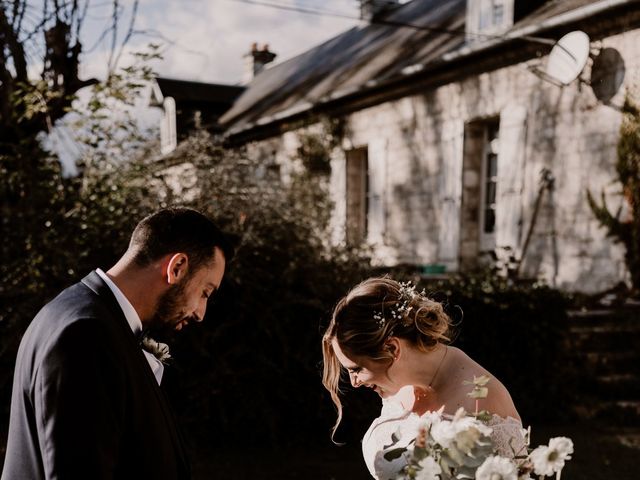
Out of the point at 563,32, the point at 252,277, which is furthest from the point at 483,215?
the point at 252,277

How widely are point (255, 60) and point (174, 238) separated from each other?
22.2 m

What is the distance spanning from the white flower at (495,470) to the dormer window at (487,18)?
9.12 metres

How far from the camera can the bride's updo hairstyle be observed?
2457 mm

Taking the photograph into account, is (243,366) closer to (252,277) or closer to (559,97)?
(252,277)

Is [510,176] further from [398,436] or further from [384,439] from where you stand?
[398,436]

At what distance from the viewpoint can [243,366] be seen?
20.0ft

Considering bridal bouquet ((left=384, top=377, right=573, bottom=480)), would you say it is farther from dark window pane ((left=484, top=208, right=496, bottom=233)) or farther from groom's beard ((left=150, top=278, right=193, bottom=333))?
dark window pane ((left=484, top=208, right=496, bottom=233))

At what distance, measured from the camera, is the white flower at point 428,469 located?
1622 mm

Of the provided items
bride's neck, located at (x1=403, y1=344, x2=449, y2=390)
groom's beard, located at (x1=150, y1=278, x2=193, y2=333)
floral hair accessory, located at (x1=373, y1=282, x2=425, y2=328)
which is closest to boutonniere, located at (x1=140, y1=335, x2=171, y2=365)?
groom's beard, located at (x1=150, y1=278, x2=193, y2=333)

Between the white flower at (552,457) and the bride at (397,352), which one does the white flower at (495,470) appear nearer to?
the white flower at (552,457)

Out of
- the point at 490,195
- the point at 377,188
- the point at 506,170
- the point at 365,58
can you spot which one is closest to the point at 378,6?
the point at 365,58

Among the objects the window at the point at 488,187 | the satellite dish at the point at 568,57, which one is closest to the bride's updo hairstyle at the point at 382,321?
the satellite dish at the point at 568,57

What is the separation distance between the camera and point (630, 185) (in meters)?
7.97

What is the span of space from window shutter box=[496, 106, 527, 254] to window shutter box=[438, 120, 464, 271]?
747mm
